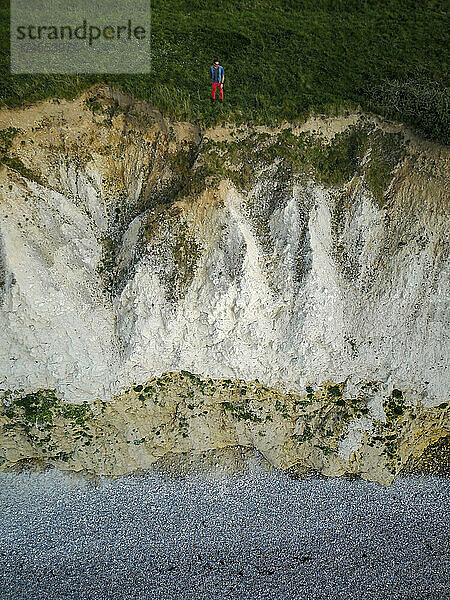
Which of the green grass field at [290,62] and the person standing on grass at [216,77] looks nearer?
the person standing on grass at [216,77]

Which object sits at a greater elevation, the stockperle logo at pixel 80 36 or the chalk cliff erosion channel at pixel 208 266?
the stockperle logo at pixel 80 36

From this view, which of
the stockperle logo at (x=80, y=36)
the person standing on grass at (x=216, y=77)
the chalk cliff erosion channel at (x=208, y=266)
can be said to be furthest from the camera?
the stockperle logo at (x=80, y=36)

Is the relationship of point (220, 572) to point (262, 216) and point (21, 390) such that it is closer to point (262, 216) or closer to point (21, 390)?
point (21, 390)

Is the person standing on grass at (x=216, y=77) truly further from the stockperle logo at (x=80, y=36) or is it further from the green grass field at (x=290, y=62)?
the stockperle logo at (x=80, y=36)

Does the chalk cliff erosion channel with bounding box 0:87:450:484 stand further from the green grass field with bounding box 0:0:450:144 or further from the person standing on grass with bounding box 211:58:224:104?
the person standing on grass with bounding box 211:58:224:104

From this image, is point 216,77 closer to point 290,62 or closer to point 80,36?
point 290,62

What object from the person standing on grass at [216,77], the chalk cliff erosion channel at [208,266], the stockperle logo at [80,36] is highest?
the stockperle logo at [80,36]

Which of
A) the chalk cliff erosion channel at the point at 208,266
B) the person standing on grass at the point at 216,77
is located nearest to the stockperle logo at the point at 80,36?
the chalk cliff erosion channel at the point at 208,266
